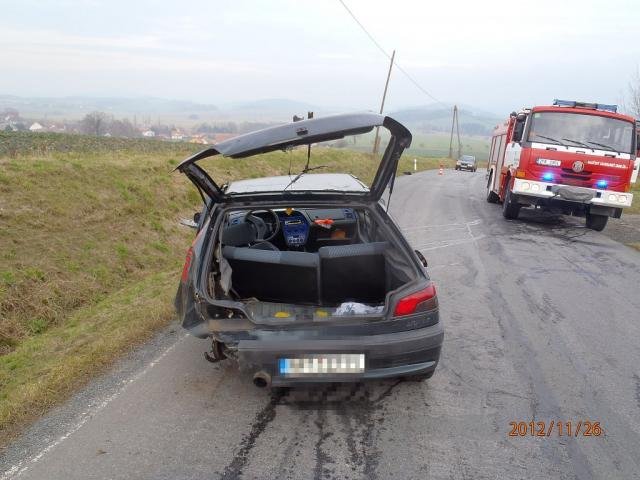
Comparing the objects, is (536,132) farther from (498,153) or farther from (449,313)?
(449,313)

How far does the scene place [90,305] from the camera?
7.21 meters

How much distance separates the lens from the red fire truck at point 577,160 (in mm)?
10703

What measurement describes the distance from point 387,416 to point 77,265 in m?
5.87

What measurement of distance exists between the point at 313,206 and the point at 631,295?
4.55 m

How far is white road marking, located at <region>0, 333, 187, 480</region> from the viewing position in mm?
2883

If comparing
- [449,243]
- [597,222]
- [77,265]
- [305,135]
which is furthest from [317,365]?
[597,222]

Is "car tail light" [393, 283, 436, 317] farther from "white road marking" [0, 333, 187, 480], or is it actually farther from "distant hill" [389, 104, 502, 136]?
"distant hill" [389, 104, 502, 136]

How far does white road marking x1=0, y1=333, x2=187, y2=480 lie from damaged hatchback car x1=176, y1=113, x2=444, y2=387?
0.61 metres

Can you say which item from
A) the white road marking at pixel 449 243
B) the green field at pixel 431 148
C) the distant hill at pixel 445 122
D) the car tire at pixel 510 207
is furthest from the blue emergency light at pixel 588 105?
the distant hill at pixel 445 122

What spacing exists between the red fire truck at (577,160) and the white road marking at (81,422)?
8.86 meters

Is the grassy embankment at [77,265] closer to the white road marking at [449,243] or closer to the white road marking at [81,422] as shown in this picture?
the white road marking at [81,422]

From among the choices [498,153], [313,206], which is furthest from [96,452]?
[498,153]

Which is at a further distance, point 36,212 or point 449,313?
point 36,212

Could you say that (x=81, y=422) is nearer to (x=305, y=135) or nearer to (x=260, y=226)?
(x=305, y=135)
